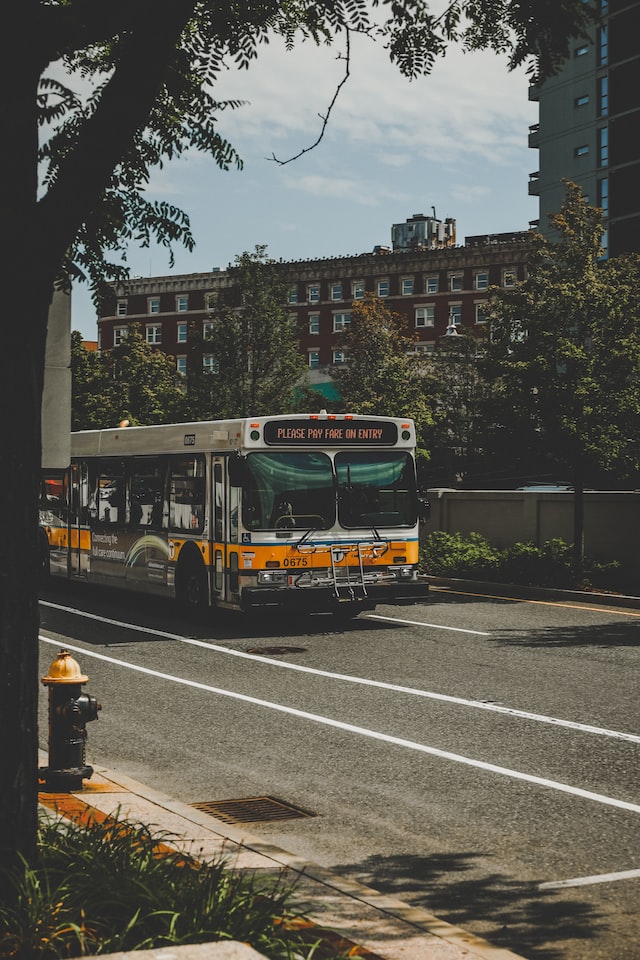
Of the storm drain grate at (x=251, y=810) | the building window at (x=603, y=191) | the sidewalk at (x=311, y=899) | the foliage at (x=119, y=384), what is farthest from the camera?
the building window at (x=603, y=191)

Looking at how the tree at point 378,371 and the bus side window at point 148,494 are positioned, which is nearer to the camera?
the bus side window at point 148,494

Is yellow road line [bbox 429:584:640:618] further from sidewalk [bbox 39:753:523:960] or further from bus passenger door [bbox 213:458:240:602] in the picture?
sidewalk [bbox 39:753:523:960]

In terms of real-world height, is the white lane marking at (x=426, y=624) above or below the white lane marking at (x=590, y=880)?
below

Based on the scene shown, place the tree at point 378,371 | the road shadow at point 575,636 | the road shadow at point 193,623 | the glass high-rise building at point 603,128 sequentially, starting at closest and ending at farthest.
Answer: the road shadow at point 575,636, the road shadow at point 193,623, the tree at point 378,371, the glass high-rise building at point 603,128

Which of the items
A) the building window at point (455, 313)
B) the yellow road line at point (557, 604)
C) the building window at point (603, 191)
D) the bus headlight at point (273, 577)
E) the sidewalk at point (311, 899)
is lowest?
the yellow road line at point (557, 604)

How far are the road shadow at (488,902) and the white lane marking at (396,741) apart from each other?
155 cm

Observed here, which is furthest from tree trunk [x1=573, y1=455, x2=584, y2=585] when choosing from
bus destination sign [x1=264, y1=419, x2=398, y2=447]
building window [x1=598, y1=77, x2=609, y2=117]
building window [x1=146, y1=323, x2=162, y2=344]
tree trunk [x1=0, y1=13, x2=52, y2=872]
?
building window [x1=146, y1=323, x2=162, y2=344]

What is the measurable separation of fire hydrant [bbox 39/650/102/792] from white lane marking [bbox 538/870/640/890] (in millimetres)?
3180

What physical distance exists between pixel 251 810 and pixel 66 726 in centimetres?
135

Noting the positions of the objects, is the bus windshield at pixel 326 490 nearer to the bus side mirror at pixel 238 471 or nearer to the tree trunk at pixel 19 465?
the bus side mirror at pixel 238 471

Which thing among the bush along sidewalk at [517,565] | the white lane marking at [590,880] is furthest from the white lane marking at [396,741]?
the bush along sidewalk at [517,565]

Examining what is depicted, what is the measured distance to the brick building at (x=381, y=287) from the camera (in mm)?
93375

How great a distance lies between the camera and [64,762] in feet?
26.7

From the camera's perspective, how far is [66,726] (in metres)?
8.31
